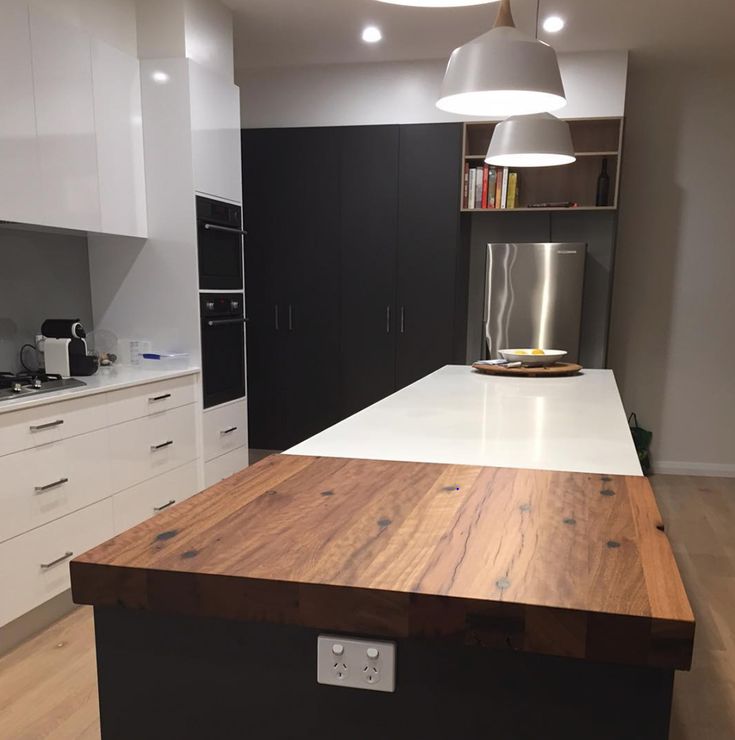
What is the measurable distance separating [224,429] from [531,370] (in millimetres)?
1839

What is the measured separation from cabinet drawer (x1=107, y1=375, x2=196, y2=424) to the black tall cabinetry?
1.40 m

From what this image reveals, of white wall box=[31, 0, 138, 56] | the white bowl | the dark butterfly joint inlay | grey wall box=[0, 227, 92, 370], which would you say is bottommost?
the dark butterfly joint inlay

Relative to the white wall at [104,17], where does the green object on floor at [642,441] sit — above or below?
below

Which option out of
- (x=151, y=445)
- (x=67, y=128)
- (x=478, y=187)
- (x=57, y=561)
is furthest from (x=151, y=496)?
(x=478, y=187)

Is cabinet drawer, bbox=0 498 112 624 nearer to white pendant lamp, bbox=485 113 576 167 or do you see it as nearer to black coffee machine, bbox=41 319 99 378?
black coffee machine, bbox=41 319 99 378

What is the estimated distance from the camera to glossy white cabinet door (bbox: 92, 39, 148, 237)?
3.17 metres

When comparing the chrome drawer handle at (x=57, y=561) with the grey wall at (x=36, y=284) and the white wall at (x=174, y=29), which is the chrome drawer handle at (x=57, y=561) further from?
the white wall at (x=174, y=29)

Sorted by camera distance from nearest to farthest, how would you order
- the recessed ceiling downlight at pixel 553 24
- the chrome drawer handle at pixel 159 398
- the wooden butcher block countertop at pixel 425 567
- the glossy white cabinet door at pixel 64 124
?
1. the wooden butcher block countertop at pixel 425 567
2. the glossy white cabinet door at pixel 64 124
3. the chrome drawer handle at pixel 159 398
4. the recessed ceiling downlight at pixel 553 24

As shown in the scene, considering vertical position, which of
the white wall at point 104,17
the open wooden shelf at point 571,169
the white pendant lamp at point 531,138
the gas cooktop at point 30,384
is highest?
the white wall at point 104,17

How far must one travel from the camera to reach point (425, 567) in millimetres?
909

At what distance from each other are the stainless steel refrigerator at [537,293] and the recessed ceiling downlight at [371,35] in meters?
1.48

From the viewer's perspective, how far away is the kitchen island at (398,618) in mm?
815

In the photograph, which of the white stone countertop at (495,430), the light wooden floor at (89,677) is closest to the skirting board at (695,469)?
the light wooden floor at (89,677)

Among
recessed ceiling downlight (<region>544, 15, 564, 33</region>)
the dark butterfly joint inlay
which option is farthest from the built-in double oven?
the dark butterfly joint inlay
